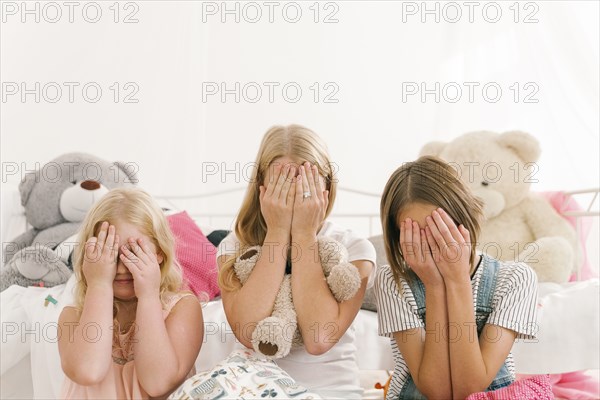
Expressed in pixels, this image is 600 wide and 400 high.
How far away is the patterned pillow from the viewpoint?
3.27 feet

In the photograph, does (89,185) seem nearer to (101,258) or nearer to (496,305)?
(101,258)

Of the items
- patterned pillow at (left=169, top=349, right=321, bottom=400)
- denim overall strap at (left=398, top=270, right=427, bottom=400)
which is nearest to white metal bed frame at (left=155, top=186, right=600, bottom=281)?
denim overall strap at (left=398, top=270, right=427, bottom=400)

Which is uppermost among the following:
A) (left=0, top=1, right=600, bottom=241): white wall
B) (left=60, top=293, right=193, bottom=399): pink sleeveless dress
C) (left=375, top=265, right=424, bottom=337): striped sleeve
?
(left=0, top=1, right=600, bottom=241): white wall

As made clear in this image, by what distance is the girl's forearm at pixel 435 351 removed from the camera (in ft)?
3.62

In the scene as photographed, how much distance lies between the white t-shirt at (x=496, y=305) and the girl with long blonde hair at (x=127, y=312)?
382mm

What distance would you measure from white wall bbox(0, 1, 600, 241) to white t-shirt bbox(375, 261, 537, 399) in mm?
1105

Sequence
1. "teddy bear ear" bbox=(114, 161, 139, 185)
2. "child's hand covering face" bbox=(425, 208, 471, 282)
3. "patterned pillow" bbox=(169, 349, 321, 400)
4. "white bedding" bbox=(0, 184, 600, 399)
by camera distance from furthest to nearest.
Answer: "teddy bear ear" bbox=(114, 161, 139, 185) → "white bedding" bbox=(0, 184, 600, 399) → "child's hand covering face" bbox=(425, 208, 471, 282) → "patterned pillow" bbox=(169, 349, 321, 400)

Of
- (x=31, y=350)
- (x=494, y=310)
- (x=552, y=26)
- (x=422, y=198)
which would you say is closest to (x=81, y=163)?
(x=31, y=350)

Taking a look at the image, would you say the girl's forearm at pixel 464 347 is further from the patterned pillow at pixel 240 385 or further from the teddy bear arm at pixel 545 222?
the teddy bear arm at pixel 545 222

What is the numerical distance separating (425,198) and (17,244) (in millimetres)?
1447

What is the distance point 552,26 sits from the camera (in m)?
2.14

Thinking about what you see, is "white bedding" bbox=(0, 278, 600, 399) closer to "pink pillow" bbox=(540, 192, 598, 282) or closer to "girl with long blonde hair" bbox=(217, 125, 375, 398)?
"girl with long blonde hair" bbox=(217, 125, 375, 398)

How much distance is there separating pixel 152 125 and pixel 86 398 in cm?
115

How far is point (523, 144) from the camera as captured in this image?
1.99 meters
